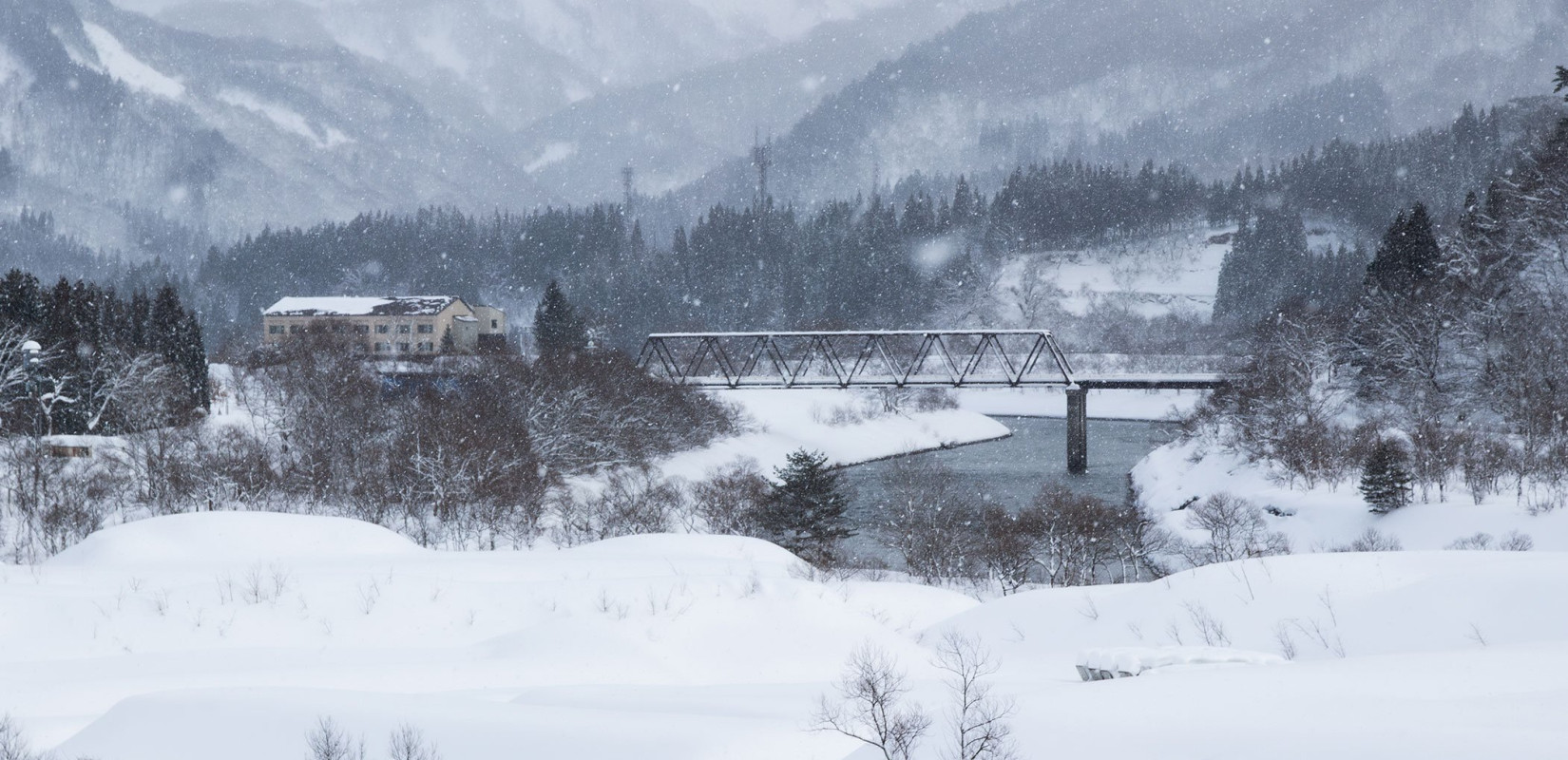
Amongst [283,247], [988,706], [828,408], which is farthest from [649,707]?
[283,247]

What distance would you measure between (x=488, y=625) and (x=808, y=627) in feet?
17.1

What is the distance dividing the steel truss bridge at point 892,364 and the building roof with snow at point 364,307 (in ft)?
79.6

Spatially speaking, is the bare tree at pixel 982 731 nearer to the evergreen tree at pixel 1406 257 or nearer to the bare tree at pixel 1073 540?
the bare tree at pixel 1073 540

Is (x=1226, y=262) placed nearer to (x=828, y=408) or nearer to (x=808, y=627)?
(x=828, y=408)

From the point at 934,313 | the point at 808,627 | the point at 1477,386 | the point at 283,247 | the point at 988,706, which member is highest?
the point at 283,247

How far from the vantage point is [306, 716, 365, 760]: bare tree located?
29.1 ft

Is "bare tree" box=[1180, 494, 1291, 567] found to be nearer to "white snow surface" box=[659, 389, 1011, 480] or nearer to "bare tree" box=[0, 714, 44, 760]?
"bare tree" box=[0, 714, 44, 760]

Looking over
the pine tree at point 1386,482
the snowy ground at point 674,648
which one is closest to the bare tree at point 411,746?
the snowy ground at point 674,648

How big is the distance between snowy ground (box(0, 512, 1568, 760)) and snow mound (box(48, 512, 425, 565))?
3.4 inches

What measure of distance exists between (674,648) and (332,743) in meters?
6.40

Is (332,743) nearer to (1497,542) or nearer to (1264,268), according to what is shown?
(1497,542)

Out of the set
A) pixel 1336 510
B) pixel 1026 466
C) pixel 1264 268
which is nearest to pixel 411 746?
pixel 1336 510

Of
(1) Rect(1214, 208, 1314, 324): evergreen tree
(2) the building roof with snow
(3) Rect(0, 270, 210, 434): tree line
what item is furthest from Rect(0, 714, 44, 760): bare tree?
(1) Rect(1214, 208, 1314, 324): evergreen tree

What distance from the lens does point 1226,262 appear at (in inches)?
5846
